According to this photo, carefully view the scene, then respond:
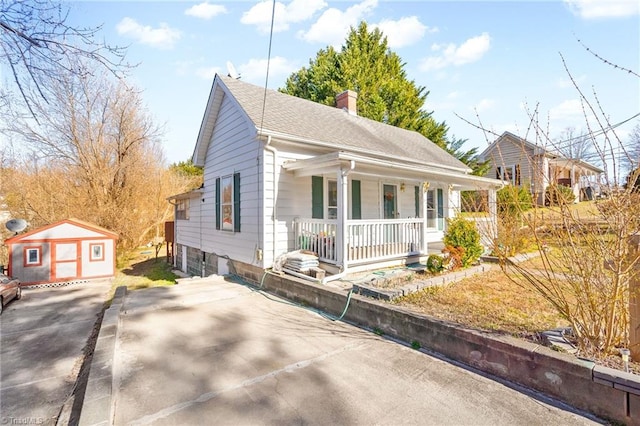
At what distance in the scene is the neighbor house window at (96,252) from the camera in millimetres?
12289

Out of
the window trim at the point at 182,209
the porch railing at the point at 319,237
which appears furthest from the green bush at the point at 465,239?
the window trim at the point at 182,209

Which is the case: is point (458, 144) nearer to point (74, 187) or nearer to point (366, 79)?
point (366, 79)

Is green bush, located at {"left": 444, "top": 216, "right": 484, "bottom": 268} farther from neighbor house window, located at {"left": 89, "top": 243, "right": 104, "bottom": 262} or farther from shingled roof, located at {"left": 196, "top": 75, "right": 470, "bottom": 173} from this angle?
neighbor house window, located at {"left": 89, "top": 243, "right": 104, "bottom": 262}

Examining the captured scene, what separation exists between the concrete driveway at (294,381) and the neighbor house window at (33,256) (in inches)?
372

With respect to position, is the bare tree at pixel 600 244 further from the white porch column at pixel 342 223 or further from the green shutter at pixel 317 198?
the green shutter at pixel 317 198

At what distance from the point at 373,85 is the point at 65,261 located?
22845 mm

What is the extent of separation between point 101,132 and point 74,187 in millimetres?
3303

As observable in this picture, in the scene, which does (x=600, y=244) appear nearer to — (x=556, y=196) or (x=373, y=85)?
(x=556, y=196)

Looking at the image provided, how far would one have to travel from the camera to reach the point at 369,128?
41.6 ft

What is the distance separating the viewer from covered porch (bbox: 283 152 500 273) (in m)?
6.73

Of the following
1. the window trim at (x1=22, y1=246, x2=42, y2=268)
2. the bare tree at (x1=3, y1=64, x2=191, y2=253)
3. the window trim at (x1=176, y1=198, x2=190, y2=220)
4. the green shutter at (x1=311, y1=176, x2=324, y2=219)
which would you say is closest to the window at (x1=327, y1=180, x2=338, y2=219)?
the green shutter at (x1=311, y1=176, x2=324, y2=219)

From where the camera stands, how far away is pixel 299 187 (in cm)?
838

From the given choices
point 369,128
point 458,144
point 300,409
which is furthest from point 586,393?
point 458,144

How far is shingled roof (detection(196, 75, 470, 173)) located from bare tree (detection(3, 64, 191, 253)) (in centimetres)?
875
